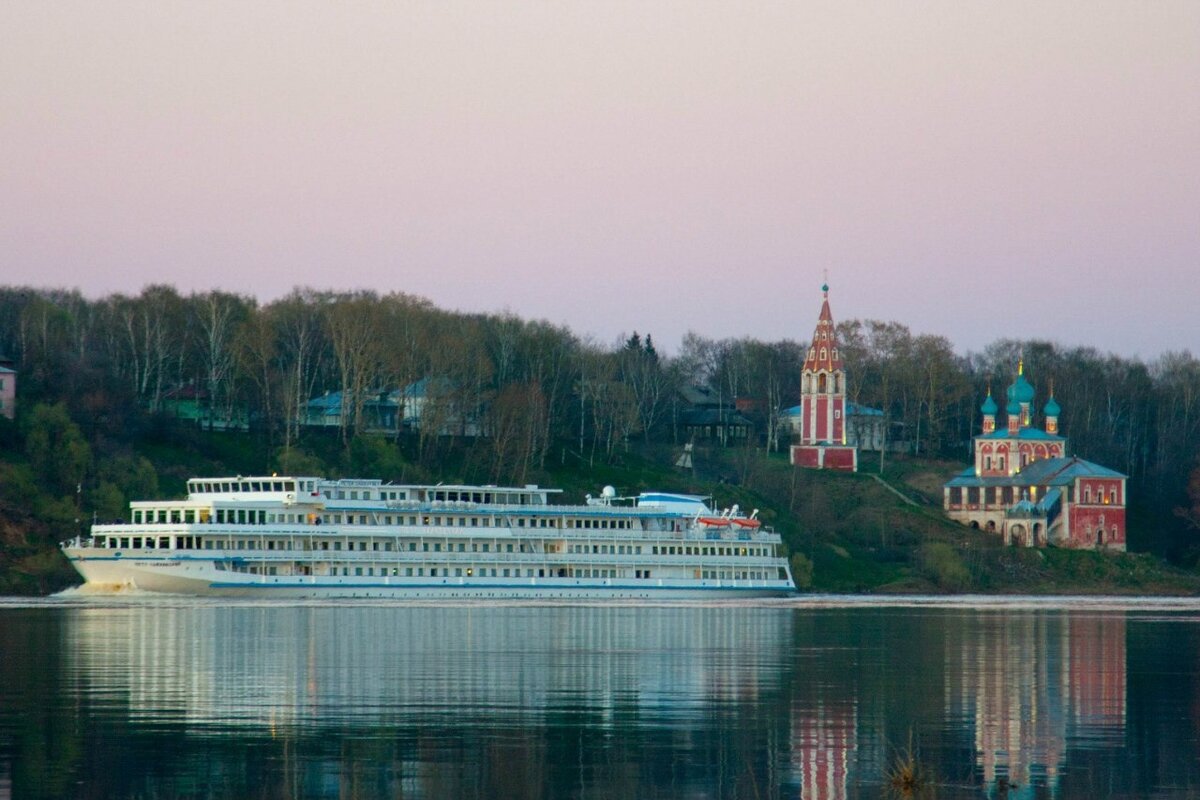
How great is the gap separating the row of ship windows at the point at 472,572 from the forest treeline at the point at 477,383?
14734 millimetres

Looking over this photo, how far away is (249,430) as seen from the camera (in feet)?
413

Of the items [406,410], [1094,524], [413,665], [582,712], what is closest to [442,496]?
[406,410]

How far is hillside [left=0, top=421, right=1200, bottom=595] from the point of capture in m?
101

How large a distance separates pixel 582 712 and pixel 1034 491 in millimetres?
110320

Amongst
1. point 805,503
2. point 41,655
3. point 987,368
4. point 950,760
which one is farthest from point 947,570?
point 950,760

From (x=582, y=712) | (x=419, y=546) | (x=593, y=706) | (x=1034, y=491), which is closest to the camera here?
(x=582, y=712)

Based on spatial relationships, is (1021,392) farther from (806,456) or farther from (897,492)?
(806,456)

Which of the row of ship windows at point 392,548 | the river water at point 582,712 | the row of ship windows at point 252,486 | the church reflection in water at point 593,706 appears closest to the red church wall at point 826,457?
the row of ship windows at point 392,548

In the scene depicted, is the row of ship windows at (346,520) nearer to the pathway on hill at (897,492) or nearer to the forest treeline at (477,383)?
the forest treeline at (477,383)

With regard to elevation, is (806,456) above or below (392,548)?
above

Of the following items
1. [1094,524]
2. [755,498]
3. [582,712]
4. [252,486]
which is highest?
[252,486]

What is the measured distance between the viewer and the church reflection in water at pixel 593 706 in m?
29.0

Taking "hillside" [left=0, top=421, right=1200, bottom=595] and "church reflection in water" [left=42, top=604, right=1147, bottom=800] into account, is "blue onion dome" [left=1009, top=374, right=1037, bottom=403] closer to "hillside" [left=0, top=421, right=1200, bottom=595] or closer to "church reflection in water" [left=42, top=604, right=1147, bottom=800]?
"hillside" [left=0, top=421, right=1200, bottom=595]

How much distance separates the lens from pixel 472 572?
99.4 m
